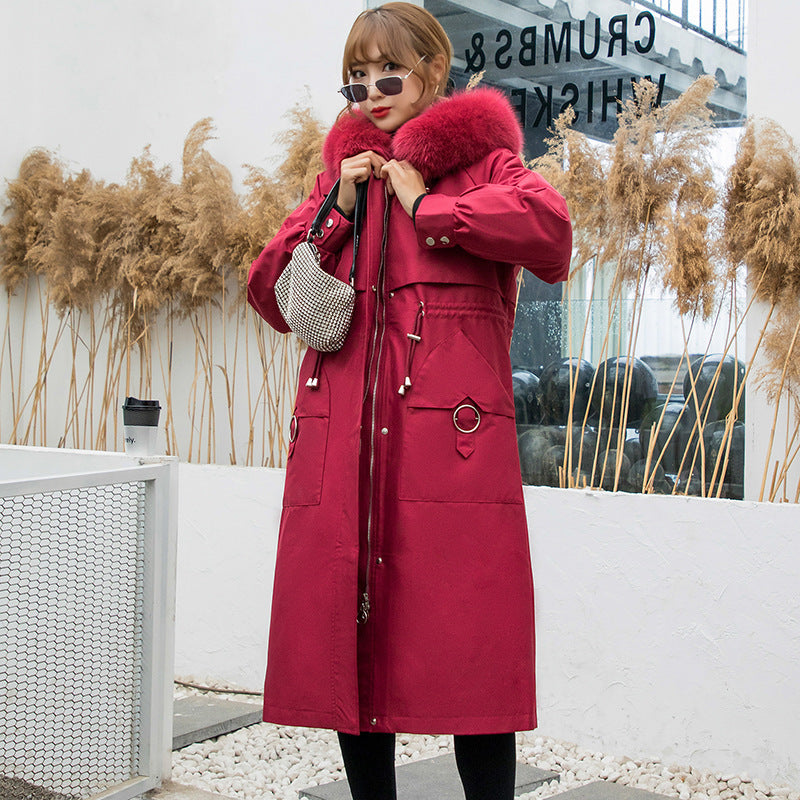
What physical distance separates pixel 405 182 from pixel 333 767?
1.70 meters

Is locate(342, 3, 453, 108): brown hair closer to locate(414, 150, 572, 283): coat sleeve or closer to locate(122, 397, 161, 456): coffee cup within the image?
locate(414, 150, 572, 283): coat sleeve

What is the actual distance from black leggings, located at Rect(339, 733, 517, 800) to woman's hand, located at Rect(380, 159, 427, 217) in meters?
0.73

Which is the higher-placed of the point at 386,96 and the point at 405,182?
the point at 386,96

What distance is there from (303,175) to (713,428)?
1547mm

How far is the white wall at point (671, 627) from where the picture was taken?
244 cm

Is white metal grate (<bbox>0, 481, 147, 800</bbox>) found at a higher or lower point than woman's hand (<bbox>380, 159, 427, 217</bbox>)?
lower

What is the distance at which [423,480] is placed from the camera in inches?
54.4

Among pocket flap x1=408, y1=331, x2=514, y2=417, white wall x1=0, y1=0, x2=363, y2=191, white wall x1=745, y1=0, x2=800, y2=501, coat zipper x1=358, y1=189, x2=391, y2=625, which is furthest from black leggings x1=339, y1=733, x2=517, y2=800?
white wall x1=0, y1=0, x2=363, y2=191

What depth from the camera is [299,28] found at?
3.60 meters

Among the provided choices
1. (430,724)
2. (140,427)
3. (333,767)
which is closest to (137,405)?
(140,427)

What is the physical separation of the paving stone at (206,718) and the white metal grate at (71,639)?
0.64 meters

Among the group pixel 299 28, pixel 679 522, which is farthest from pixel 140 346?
pixel 679 522

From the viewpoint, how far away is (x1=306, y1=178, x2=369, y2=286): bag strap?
1468 mm

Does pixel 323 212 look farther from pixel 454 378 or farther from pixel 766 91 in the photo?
pixel 766 91
